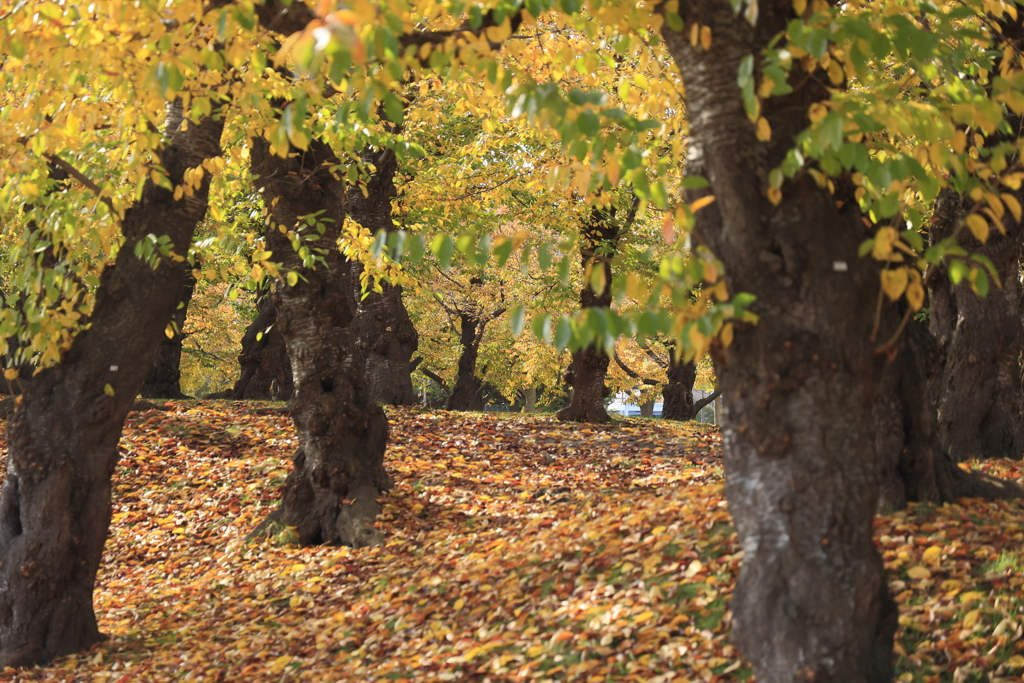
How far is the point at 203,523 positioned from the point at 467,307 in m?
16.6

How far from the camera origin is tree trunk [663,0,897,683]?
3260 millimetres

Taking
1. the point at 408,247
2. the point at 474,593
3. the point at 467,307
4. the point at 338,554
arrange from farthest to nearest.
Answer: the point at 467,307
the point at 338,554
the point at 474,593
the point at 408,247

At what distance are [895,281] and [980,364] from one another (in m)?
6.19

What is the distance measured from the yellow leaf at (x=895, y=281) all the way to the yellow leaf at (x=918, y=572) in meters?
2.58

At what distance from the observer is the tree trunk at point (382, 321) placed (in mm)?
15227

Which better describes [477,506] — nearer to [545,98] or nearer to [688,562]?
[688,562]

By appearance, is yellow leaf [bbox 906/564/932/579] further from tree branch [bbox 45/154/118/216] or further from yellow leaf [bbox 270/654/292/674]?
tree branch [bbox 45/154/118/216]

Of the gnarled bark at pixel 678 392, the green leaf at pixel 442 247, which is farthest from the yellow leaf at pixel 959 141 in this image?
the gnarled bark at pixel 678 392

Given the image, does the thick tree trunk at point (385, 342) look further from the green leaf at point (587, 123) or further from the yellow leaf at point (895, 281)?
the yellow leaf at point (895, 281)

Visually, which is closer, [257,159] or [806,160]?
[806,160]

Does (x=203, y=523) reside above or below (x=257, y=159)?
below

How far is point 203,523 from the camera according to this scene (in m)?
9.61

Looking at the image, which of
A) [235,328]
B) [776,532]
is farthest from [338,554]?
[235,328]

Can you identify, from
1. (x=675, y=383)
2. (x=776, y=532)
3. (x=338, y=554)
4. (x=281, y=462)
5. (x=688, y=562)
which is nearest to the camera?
(x=776, y=532)
